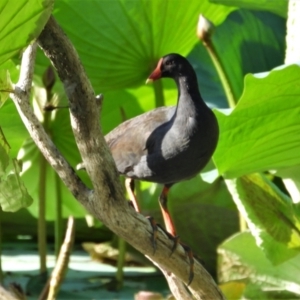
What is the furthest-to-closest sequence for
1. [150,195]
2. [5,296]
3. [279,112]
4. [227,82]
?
[150,195] < [227,82] < [279,112] < [5,296]

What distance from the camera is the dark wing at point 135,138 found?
2.73 feet

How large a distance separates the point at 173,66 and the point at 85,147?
0.33 metres

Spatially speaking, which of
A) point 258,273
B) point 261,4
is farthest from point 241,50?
point 258,273

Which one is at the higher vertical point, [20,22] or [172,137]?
[20,22]

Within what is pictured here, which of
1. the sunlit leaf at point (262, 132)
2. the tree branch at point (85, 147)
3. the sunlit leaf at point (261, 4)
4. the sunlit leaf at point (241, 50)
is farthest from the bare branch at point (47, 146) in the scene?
the sunlit leaf at point (241, 50)

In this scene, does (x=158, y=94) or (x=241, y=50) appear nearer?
(x=158, y=94)

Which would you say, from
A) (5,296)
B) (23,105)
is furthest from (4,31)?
(5,296)

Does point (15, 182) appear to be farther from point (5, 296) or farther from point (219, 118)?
point (219, 118)

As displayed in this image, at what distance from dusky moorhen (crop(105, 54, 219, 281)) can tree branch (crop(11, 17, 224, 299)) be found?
0.58ft

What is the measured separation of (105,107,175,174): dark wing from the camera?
2.73 ft

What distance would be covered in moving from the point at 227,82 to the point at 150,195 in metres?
0.48

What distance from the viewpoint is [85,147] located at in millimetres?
506

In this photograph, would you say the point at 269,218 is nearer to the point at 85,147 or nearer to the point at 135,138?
the point at 135,138

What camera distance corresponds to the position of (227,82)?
35.9 inches
